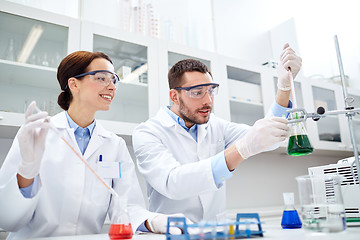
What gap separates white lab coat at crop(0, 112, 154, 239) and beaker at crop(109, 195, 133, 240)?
0.28 m

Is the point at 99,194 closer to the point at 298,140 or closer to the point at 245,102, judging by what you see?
the point at 298,140

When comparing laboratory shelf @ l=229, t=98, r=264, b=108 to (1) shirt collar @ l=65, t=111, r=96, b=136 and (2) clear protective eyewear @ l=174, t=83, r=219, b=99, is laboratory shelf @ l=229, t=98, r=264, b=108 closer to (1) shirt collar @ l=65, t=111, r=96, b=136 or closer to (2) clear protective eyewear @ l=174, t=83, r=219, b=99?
(2) clear protective eyewear @ l=174, t=83, r=219, b=99

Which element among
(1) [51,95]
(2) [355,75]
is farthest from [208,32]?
(2) [355,75]

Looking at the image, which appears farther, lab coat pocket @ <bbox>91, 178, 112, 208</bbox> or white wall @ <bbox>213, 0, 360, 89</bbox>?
→ white wall @ <bbox>213, 0, 360, 89</bbox>

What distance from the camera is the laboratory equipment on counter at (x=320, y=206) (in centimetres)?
88

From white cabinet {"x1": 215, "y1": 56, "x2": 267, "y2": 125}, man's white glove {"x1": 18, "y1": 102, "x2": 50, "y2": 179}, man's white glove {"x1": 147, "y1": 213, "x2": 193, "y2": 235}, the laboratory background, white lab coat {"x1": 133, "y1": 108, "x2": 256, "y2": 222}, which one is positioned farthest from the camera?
white cabinet {"x1": 215, "y1": 56, "x2": 267, "y2": 125}

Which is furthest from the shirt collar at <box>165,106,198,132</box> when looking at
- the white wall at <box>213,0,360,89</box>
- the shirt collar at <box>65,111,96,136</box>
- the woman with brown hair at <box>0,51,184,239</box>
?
the white wall at <box>213,0,360,89</box>

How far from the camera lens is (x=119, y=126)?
2.27 meters

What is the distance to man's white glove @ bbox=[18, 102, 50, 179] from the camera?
41.0 inches

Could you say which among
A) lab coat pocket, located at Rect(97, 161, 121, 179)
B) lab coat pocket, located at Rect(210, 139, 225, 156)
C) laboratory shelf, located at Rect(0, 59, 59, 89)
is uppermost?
laboratory shelf, located at Rect(0, 59, 59, 89)

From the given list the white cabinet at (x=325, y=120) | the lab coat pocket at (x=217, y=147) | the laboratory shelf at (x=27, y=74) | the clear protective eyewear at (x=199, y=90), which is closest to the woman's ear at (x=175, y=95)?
the clear protective eyewear at (x=199, y=90)

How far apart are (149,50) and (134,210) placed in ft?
4.88

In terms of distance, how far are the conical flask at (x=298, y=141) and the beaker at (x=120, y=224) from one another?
0.58 m

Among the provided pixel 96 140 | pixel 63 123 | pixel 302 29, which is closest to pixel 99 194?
pixel 96 140
